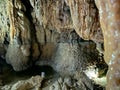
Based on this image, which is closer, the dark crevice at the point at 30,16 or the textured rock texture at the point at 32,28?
the textured rock texture at the point at 32,28

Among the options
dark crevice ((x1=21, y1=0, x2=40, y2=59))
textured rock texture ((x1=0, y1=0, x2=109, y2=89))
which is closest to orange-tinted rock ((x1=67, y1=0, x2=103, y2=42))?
textured rock texture ((x1=0, y1=0, x2=109, y2=89))

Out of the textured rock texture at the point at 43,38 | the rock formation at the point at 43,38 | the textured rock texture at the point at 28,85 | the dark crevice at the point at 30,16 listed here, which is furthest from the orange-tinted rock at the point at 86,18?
the dark crevice at the point at 30,16

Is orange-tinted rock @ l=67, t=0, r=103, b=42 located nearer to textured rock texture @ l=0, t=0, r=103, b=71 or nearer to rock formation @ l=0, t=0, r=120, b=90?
rock formation @ l=0, t=0, r=120, b=90

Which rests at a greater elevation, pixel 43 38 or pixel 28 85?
pixel 43 38

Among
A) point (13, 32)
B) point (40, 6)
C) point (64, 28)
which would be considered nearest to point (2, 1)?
point (13, 32)

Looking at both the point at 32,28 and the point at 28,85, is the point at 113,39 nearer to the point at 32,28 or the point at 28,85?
the point at 28,85

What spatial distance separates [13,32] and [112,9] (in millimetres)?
6452

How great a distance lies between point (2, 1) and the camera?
27.1 ft

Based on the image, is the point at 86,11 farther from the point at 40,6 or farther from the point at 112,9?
the point at 40,6

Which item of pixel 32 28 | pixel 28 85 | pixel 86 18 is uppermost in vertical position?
pixel 86 18

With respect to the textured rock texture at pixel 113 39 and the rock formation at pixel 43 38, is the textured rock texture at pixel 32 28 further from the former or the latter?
the textured rock texture at pixel 113 39

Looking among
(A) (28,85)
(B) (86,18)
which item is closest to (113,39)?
(B) (86,18)

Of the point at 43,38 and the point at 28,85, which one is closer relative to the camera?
the point at 28,85

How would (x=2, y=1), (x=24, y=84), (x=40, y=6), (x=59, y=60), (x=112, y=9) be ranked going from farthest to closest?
(x=59, y=60) < (x=2, y=1) < (x=40, y=6) < (x=24, y=84) < (x=112, y=9)
